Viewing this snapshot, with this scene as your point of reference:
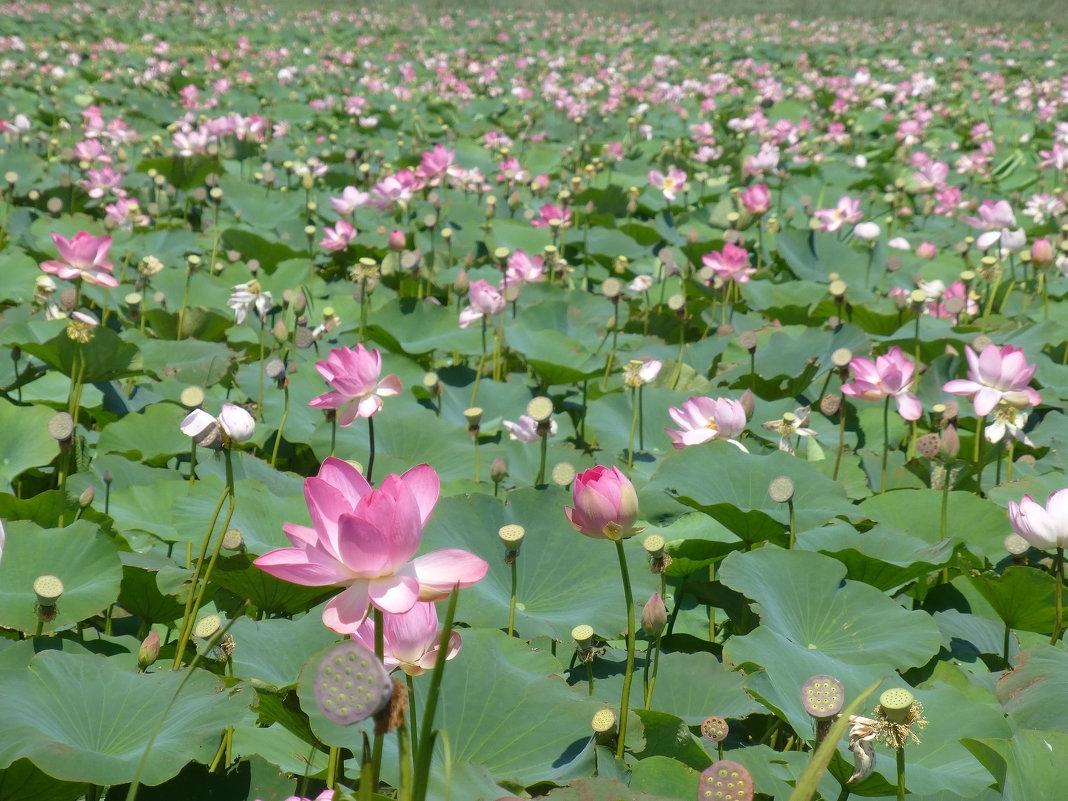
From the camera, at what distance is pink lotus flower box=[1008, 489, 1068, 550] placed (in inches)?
50.5

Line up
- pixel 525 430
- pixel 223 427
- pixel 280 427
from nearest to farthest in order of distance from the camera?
pixel 223 427 → pixel 525 430 → pixel 280 427

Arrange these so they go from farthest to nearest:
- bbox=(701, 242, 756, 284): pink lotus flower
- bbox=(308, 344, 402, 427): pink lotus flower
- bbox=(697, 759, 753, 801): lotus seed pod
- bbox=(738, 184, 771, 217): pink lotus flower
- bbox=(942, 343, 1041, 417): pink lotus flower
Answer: bbox=(738, 184, 771, 217): pink lotus flower → bbox=(701, 242, 756, 284): pink lotus flower → bbox=(942, 343, 1041, 417): pink lotus flower → bbox=(308, 344, 402, 427): pink lotus flower → bbox=(697, 759, 753, 801): lotus seed pod

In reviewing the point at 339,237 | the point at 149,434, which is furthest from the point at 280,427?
the point at 339,237

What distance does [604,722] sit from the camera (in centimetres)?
98

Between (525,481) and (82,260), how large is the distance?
3.39 ft

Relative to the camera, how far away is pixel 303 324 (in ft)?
8.21

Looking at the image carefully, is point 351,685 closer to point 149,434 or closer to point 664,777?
point 664,777

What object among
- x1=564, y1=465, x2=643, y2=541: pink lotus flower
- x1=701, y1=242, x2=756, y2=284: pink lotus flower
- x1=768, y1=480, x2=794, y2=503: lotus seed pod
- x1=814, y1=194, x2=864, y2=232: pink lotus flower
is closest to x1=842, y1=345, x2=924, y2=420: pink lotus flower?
x1=768, y1=480, x2=794, y2=503: lotus seed pod

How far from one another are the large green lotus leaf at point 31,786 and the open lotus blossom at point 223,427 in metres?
0.44

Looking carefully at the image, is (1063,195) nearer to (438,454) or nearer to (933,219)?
(933,219)

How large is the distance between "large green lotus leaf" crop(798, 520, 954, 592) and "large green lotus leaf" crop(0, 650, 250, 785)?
889 millimetres

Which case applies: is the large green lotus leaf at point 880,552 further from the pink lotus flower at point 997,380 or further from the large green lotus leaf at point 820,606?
the pink lotus flower at point 997,380

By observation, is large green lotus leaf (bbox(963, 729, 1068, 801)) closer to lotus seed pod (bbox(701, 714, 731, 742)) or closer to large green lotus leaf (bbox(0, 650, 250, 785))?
lotus seed pod (bbox(701, 714, 731, 742))

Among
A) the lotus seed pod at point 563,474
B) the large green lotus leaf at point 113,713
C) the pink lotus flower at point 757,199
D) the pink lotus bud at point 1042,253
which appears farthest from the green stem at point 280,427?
the pink lotus bud at point 1042,253
